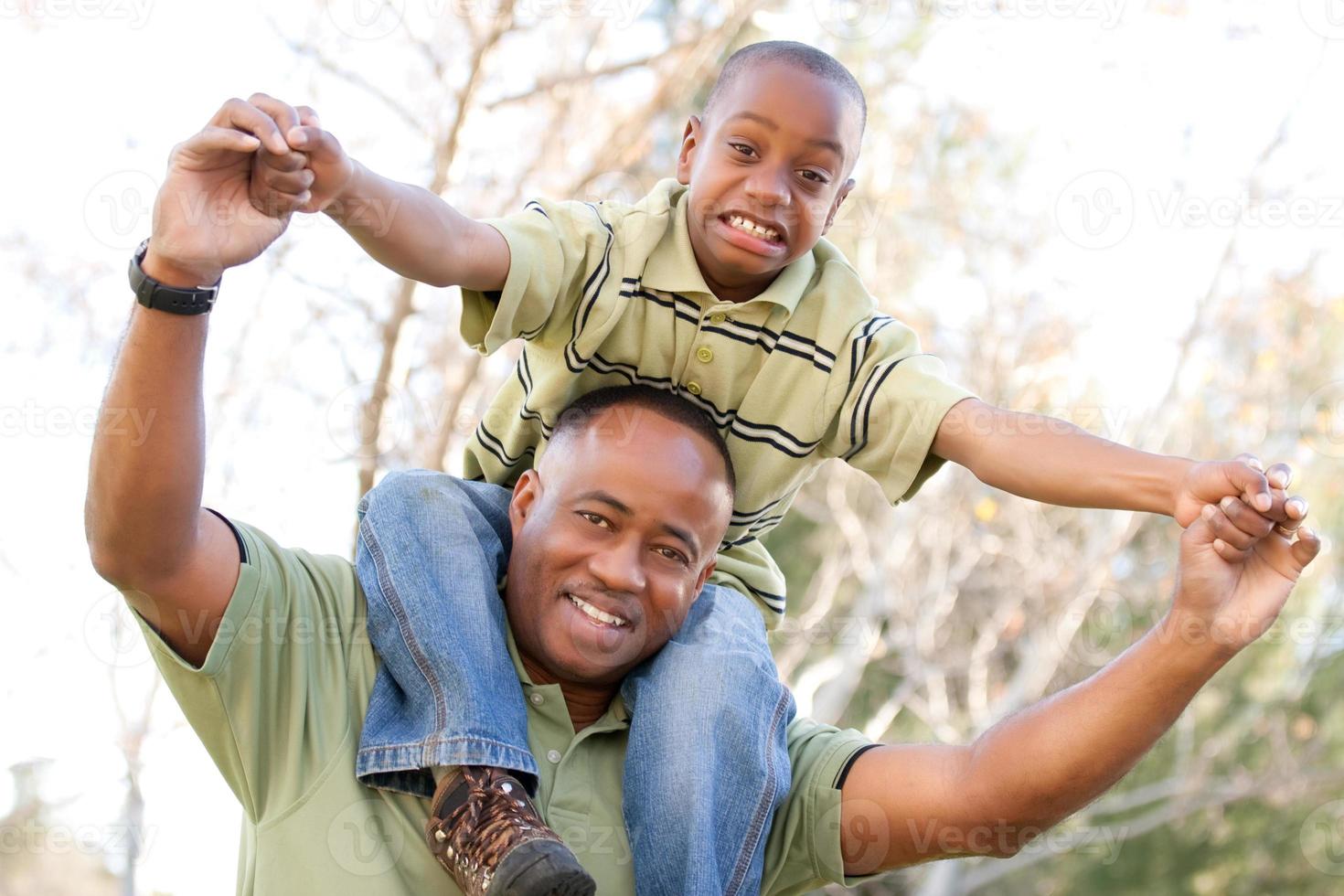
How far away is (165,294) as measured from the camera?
215 cm

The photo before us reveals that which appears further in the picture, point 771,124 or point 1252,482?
point 771,124

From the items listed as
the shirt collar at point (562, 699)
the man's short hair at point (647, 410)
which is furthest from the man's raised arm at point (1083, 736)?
the man's short hair at point (647, 410)

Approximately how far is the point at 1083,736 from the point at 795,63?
150cm

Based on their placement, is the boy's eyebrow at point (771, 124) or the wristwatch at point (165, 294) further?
the boy's eyebrow at point (771, 124)

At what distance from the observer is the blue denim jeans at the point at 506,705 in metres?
2.57

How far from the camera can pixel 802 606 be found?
1323 cm

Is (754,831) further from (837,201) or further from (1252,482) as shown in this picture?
(837,201)

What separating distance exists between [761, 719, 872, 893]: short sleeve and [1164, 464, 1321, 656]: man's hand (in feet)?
2.73

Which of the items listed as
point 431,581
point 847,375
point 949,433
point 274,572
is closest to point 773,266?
point 847,375

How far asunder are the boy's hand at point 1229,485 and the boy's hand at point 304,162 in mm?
1475

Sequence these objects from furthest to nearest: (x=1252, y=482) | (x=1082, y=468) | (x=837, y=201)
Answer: (x=837, y=201)
(x=1082, y=468)
(x=1252, y=482)

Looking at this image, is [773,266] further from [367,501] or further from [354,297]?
[354,297]

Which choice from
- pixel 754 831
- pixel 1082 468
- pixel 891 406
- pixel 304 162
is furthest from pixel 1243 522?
pixel 304 162

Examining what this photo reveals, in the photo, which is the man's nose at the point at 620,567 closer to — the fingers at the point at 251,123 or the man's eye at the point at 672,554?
the man's eye at the point at 672,554
